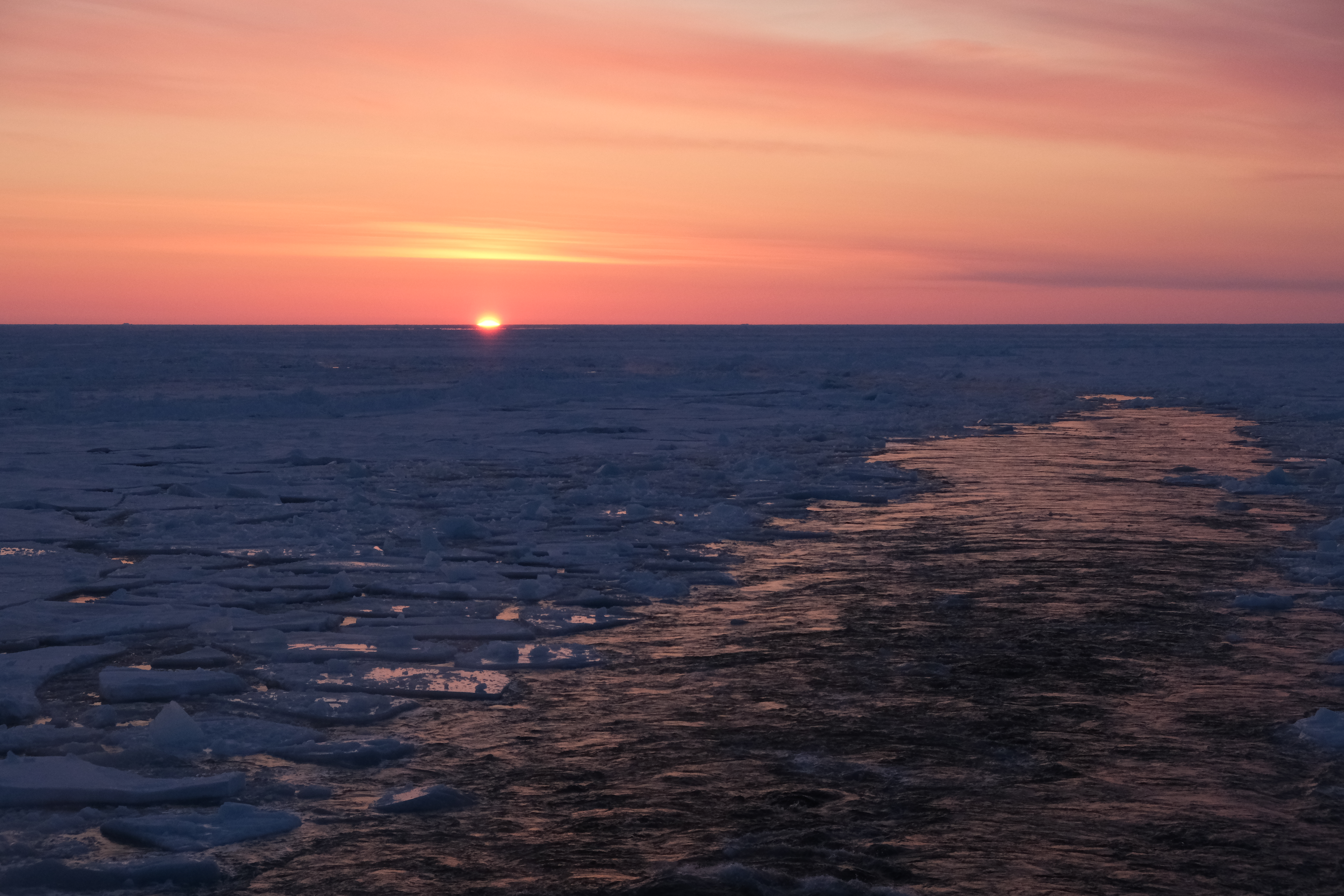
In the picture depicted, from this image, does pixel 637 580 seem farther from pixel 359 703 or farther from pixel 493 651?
pixel 359 703

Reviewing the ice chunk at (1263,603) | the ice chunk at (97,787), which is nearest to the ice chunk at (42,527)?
the ice chunk at (97,787)

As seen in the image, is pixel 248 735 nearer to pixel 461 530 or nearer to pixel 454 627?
pixel 454 627

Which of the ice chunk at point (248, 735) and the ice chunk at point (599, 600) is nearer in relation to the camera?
the ice chunk at point (248, 735)

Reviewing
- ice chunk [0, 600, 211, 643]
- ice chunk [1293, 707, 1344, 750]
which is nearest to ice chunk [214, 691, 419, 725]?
ice chunk [0, 600, 211, 643]

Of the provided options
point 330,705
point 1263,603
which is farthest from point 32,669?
point 1263,603

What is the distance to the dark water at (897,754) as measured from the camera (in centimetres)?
340

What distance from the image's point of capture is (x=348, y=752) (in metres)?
4.36

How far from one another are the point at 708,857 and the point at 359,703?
79.8 inches

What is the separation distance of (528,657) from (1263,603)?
4.02 m

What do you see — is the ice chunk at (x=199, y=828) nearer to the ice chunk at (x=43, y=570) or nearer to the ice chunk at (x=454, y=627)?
the ice chunk at (x=454, y=627)

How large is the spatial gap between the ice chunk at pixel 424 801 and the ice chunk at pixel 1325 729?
3.06m

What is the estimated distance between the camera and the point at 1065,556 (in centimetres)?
805

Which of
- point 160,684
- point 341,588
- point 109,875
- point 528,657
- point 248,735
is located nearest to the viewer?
point 109,875

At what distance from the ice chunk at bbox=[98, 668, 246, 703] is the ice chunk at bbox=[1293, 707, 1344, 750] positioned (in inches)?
170
